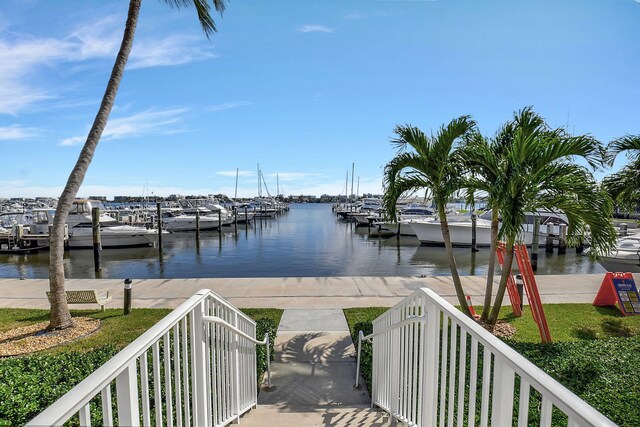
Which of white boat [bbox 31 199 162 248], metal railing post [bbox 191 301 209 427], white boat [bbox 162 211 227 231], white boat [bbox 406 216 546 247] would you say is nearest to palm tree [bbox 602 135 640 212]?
metal railing post [bbox 191 301 209 427]

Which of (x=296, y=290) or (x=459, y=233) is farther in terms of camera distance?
(x=459, y=233)

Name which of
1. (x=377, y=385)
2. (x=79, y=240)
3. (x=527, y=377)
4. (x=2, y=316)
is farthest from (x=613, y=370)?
(x=79, y=240)

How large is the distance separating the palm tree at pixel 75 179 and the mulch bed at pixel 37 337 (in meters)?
0.24

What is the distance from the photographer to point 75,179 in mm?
7492

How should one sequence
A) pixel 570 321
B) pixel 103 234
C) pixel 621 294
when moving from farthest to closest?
1. pixel 103 234
2. pixel 621 294
3. pixel 570 321

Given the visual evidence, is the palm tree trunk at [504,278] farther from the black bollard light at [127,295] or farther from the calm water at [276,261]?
the calm water at [276,261]

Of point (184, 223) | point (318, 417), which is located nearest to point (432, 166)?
point (318, 417)

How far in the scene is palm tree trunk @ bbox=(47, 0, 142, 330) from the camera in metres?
→ 7.53

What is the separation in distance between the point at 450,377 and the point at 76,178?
26.4ft

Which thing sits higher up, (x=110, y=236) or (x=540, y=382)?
(x=540, y=382)

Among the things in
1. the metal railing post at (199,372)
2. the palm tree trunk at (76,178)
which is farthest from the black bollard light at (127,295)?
the metal railing post at (199,372)

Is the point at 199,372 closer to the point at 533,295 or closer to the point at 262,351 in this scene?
the point at 262,351

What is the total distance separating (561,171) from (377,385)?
16.5 ft

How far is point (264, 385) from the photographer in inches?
213
